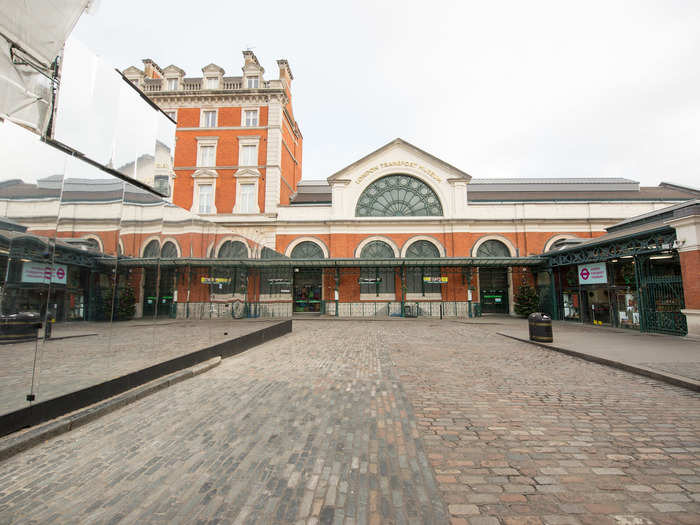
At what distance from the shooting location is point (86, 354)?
4828mm

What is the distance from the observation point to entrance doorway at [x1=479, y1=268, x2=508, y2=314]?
2512 centimetres

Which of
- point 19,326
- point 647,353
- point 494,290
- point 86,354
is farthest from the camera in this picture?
point 494,290

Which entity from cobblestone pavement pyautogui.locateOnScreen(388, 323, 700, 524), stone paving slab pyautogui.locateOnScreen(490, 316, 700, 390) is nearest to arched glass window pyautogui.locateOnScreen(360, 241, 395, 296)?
stone paving slab pyautogui.locateOnScreen(490, 316, 700, 390)

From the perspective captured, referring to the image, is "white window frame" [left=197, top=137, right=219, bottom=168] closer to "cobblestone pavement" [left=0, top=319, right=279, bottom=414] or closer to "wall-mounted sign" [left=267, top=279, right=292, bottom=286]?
"wall-mounted sign" [left=267, top=279, right=292, bottom=286]

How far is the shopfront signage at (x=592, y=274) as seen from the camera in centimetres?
1627

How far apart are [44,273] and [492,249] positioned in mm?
26228

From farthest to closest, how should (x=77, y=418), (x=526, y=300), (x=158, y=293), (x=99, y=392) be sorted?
1. (x=526, y=300)
2. (x=158, y=293)
3. (x=99, y=392)
4. (x=77, y=418)

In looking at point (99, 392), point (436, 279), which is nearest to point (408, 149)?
point (436, 279)

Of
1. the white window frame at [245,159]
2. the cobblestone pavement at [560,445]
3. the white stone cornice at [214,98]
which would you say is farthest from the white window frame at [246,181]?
the cobblestone pavement at [560,445]

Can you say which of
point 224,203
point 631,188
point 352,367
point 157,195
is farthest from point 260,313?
point 631,188

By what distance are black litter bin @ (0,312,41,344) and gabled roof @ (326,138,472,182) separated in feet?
77.7

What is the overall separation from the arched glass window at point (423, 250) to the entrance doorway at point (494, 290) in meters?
4.01

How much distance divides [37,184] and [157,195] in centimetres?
234

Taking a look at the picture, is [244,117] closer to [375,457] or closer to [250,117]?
[250,117]
